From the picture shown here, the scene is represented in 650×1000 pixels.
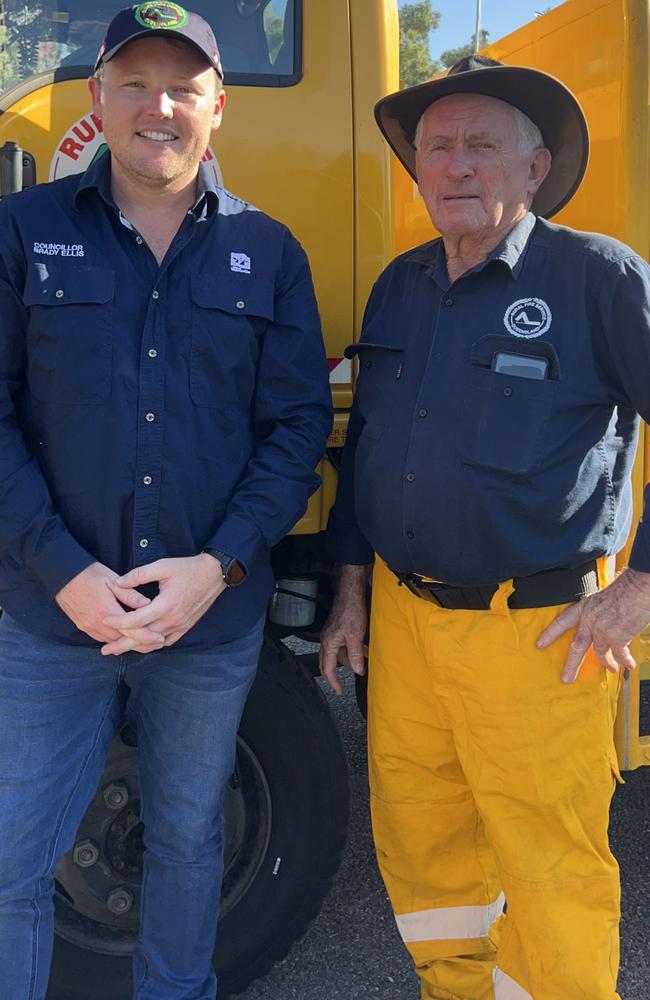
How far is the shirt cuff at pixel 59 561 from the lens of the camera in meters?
1.65

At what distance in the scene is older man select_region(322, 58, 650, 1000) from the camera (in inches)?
70.1

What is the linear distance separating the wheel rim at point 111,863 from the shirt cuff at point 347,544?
0.53 m

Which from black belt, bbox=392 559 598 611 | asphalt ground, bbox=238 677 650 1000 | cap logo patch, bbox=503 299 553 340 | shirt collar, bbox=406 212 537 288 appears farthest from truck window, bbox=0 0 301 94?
asphalt ground, bbox=238 677 650 1000

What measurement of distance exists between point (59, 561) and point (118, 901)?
104 centimetres

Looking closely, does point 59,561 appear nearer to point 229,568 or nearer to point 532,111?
point 229,568

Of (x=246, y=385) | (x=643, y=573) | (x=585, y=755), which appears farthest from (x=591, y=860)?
(x=246, y=385)

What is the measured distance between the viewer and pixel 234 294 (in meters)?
1.77

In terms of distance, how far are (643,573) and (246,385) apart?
854mm

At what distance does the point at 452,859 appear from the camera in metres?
2.19

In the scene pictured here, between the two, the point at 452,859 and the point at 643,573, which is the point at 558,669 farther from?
the point at 452,859

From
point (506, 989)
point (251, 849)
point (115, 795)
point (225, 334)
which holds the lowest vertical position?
point (506, 989)

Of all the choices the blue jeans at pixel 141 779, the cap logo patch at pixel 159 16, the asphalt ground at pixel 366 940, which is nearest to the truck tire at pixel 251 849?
the asphalt ground at pixel 366 940

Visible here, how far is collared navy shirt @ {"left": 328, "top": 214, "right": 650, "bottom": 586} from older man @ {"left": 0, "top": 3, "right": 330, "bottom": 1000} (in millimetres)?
217

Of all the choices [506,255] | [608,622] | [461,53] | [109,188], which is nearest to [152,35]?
[109,188]
